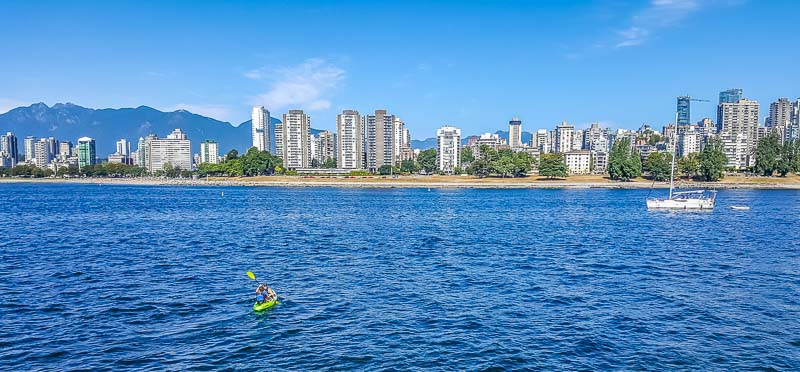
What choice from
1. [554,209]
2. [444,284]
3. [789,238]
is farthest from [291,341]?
[554,209]

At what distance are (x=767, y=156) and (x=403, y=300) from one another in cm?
20843

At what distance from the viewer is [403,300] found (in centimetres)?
3038

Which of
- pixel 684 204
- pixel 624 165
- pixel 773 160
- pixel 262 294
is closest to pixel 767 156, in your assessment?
pixel 773 160

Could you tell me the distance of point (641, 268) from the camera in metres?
40.4

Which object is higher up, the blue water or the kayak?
the kayak

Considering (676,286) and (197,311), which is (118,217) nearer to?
(197,311)

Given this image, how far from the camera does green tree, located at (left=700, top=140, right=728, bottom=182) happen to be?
17975 centimetres

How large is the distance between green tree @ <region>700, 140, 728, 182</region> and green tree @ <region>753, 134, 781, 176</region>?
1973cm

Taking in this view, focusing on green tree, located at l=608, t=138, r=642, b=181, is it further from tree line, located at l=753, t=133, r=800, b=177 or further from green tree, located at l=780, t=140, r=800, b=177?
green tree, located at l=780, t=140, r=800, b=177

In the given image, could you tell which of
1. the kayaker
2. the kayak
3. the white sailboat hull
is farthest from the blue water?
the white sailboat hull

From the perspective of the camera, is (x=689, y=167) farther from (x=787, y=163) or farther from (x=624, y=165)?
(x=787, y=163)

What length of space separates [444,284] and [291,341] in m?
13.1

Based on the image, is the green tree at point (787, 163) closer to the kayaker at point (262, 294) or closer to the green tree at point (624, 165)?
the green tree at point (624, 165)

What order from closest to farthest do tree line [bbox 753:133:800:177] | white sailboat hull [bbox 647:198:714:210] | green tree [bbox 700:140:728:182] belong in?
white sailboat hull [bbox 647:198:714:210] → green tree [bbox 700:140:728:182] → tree line [bbox 753:133:800:177]
